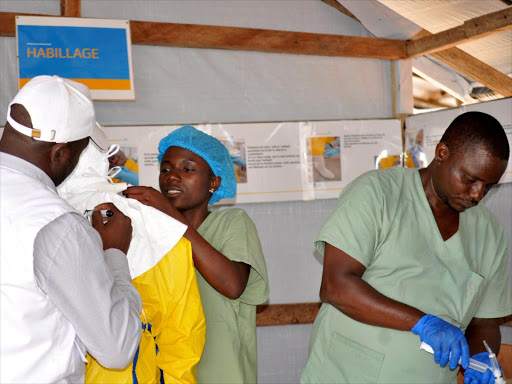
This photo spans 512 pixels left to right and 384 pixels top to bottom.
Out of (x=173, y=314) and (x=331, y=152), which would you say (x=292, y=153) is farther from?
(x=173, y=314)

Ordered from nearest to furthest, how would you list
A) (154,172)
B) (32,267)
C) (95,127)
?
(32,267) < (95,127) < (154,172)

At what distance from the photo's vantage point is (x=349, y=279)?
1613 mm

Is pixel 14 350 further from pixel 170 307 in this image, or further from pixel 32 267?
pixel 170 307

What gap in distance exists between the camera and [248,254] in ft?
6.00

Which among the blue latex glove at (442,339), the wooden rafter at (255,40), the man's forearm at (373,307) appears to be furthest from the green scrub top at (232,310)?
the wooden rafter at (255,40)

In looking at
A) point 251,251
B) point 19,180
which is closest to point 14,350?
point 19,180

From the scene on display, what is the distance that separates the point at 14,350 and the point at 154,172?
216cm

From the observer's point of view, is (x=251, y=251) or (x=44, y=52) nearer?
(x=251, y=251)

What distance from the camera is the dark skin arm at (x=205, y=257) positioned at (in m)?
1.71

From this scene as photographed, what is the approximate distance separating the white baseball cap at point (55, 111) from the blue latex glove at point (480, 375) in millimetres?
1215

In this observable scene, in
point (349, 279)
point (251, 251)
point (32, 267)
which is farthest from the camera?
point (251, 251)

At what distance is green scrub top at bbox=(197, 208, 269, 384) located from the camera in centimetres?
176

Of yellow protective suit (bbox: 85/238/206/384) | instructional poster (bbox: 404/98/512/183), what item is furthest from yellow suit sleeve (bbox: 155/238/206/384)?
instructional poster (bbox: 404/98/512/183)

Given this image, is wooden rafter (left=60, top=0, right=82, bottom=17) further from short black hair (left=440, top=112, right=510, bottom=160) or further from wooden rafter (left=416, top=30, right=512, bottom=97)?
short black hair (left=440, top=112, right=510, bottom=160)
